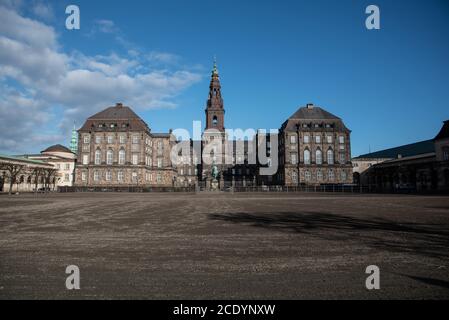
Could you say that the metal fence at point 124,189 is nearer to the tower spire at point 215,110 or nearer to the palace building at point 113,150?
the palace building at point 113,150

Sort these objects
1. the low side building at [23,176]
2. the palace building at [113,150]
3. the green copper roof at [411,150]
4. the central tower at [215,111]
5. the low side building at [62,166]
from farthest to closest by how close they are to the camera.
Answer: the central tower at [215,111]
the low side building at [62,166]
the green copper roof at [411,150]
the palace building at [113,150]
the low side building at [23,176]

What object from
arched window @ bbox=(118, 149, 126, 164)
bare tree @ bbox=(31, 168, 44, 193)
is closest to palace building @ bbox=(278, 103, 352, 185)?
arched window @ bbox=(118, 149, 126, 164)

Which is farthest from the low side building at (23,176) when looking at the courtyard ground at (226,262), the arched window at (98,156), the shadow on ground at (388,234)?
the shadow on ground at (388,234)

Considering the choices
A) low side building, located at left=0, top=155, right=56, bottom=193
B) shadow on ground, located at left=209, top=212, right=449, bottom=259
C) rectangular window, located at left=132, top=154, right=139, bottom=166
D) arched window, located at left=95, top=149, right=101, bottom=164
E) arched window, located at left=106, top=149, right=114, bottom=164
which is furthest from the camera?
rectangular window, located at left=132, top=154, right=139, bottom=166

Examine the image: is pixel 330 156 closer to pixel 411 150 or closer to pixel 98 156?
pixel 411 150

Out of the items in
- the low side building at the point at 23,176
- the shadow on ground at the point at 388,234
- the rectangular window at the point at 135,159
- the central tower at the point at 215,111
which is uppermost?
A: the central tower at the point at 215,111

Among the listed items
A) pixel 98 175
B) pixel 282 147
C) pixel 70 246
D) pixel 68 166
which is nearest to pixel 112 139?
pixel 98 175

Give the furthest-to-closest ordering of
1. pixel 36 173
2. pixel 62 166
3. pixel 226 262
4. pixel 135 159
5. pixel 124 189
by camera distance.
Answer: pixel 62 166
pixel 135 159
pixel 124 189
pixel 36 173
pixel 226 262

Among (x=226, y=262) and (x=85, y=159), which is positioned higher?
(x=85, y=159)

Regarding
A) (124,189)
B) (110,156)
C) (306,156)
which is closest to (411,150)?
(306,156)

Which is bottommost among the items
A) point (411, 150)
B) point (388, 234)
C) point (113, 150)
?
point (388, 234)

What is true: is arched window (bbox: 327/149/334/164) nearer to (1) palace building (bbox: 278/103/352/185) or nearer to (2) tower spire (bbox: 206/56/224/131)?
(1) palace building (bbox: 278/103/352/185)
